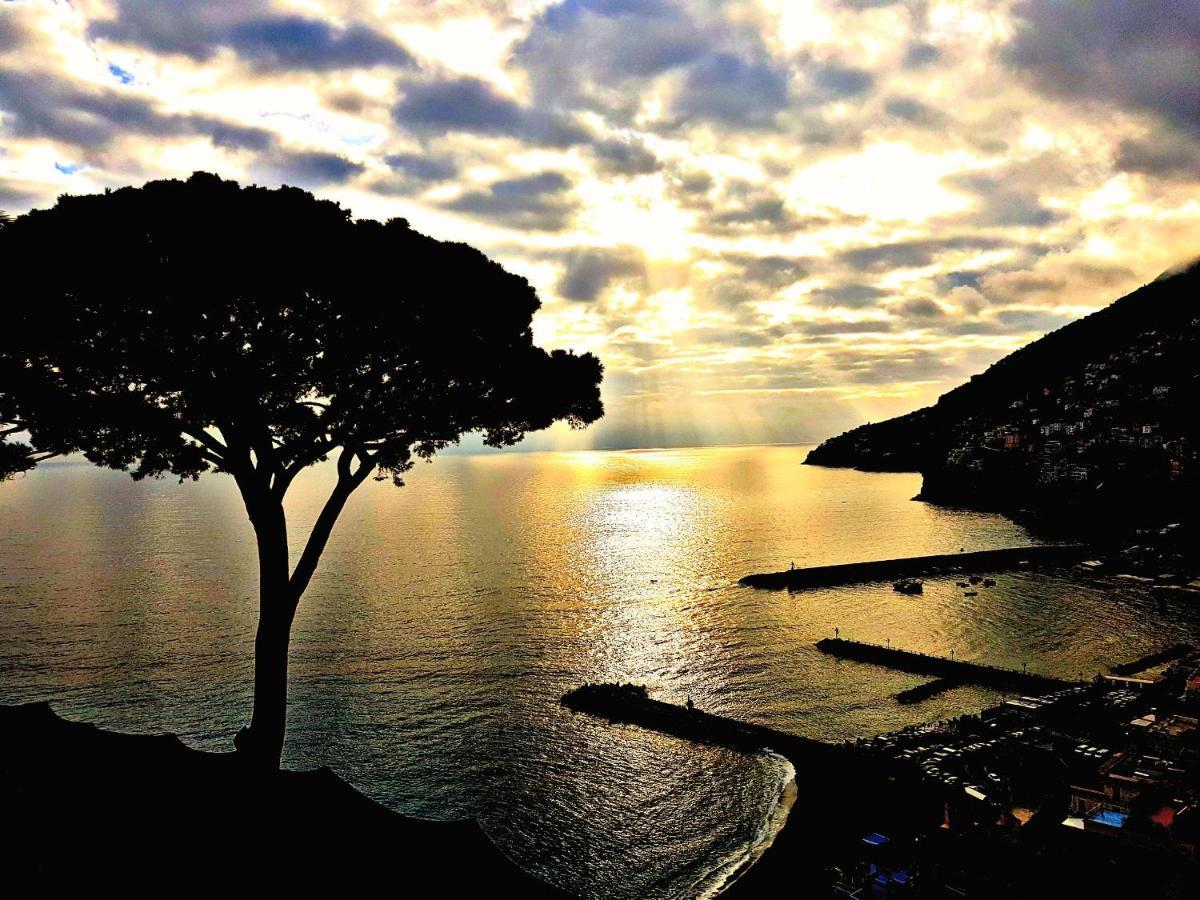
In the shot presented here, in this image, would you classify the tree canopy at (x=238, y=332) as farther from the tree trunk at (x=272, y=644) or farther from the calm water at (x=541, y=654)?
the calm water at (x=541, y=654)

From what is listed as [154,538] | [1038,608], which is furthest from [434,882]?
[154,538]

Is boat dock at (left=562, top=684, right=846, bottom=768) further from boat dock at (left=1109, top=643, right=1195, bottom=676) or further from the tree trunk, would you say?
boat dock at (left=1109, top=643, right=1195, bottom=676)

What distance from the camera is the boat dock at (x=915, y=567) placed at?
69062 mm

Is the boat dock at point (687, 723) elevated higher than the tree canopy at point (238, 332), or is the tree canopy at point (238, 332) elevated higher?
the tree canopy at point (238, 332)

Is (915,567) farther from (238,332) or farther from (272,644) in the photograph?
(238,332)

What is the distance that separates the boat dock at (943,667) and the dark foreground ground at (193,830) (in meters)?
36.4

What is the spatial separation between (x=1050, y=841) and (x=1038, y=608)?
4989cm

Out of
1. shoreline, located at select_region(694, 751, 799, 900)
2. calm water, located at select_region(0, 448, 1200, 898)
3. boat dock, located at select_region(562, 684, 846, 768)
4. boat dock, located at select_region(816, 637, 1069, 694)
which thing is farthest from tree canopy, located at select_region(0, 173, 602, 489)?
boat dock, located at select_region(816, 637, 1069, 694)

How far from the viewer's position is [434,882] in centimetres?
996

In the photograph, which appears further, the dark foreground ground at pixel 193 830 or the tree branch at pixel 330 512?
the tree branch at pixel 330 512

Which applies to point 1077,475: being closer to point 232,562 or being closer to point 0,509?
point 232,562

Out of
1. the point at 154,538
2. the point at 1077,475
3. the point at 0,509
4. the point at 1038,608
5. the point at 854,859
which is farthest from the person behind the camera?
the point at 0,509

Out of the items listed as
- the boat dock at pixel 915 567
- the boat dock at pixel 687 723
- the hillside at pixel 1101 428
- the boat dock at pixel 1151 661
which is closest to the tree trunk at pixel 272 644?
the boat dock at pixel 687 723

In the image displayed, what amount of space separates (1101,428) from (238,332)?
158440mm
